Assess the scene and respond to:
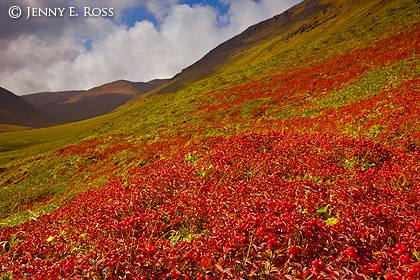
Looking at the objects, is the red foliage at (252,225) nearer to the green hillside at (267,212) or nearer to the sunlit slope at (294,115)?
the green hillside at (267,212)

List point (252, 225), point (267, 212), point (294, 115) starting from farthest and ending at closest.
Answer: point (294, 115) < point (267, 212) < point (252, 225)

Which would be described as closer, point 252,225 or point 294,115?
point 252,225

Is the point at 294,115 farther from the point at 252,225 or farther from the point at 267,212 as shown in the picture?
the point at 252,225

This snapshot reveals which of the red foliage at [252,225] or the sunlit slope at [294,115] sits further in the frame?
the sunlit slope at [294,115]

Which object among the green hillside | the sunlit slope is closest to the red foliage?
the green hillside

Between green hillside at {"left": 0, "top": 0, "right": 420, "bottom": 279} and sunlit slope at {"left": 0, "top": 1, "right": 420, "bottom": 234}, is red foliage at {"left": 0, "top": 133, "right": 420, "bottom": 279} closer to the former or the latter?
green hillside at {"left": 0, "top": 0, "right": 420, "bottom": 279}

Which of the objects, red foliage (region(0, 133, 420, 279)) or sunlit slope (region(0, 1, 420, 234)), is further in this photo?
sunlit slope (region(0, 1, 420, 234))

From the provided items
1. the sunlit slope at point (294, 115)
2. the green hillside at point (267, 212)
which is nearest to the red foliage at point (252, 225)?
the green hillside at point (267, 212)

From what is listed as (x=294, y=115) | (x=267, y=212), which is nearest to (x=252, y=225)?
(x=267, y=212)

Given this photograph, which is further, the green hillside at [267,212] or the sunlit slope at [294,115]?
the sunlit slope at [294,115]

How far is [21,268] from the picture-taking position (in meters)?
5.26

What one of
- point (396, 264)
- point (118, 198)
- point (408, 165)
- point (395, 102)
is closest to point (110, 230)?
point (118, 198)

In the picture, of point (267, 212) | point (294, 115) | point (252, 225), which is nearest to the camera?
point (252, 225)

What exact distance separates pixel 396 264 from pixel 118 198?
27.0 feet
